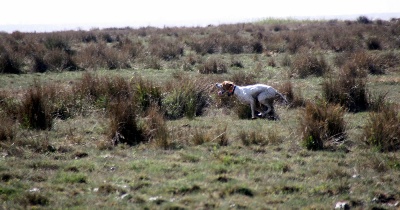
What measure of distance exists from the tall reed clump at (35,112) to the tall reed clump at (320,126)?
17.2 feet

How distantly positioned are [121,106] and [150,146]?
1.13m

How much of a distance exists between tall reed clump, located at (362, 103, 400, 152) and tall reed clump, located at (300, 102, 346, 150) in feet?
1.73

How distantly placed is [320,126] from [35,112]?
582 centimetres

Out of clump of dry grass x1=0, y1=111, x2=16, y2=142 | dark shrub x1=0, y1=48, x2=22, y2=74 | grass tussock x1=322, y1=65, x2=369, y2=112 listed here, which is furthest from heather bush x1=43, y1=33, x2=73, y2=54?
clump of dry grass x1=0, y1=111, x2=16, y2=142

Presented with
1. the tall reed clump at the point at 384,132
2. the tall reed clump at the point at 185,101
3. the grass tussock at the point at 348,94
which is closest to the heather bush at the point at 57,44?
the tall reed clump at the point at 185,101

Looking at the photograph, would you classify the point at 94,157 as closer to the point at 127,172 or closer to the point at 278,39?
the point at 127,172

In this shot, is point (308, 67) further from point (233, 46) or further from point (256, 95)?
point (233, 46)

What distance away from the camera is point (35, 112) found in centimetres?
1206

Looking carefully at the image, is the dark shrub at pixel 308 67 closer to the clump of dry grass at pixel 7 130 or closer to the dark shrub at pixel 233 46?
the dark shrub at pixel 233 46

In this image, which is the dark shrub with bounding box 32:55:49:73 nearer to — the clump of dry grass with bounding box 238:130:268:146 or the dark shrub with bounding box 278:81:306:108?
the dark shrub with bounding box 278:81:306:108

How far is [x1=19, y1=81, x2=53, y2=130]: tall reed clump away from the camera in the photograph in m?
12.0

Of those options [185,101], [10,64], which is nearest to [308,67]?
[185,101]

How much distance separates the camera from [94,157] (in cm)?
977

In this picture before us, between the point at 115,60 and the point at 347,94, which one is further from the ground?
the point at 115,60
